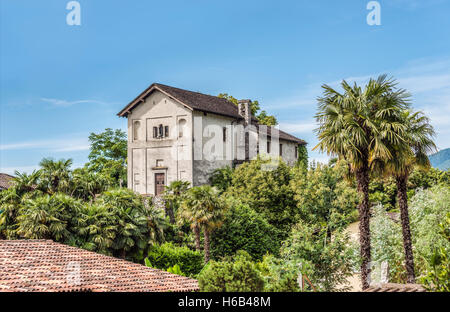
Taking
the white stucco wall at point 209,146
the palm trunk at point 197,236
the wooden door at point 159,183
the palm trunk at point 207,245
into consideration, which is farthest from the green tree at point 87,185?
the palm trunk at point 207,245

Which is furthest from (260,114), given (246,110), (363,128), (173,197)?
(363,128)

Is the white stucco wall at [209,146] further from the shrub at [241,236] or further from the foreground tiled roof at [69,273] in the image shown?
the foreground tiled roof at [69,273]

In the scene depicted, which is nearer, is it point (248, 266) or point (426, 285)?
point (426, 285)

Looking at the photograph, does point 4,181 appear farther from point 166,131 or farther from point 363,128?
point 363,128

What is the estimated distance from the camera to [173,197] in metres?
46.2

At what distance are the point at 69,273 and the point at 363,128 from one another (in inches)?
659

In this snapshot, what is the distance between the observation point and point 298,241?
26.3m

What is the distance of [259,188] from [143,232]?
45.9 ft

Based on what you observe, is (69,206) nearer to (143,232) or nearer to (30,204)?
(30,204)

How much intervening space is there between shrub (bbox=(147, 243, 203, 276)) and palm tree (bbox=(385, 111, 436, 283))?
1699 centimetres

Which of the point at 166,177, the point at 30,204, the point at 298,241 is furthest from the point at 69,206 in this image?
the point at 298,241

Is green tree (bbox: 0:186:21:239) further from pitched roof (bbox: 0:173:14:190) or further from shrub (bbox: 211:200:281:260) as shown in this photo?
shrub (bbox: 211:200:281:260)

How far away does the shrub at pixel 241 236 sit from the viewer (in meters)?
44.2
